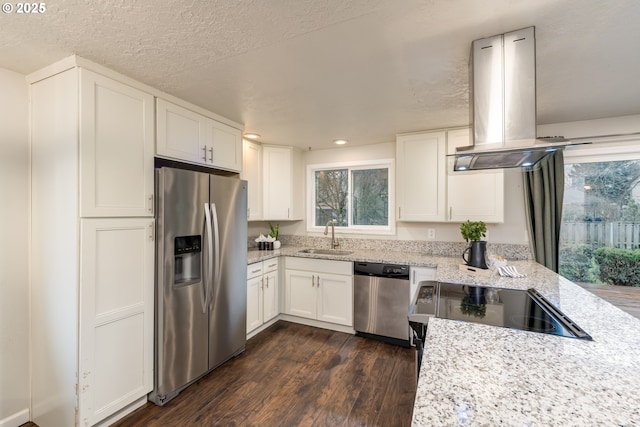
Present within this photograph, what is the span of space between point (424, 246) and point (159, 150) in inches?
111

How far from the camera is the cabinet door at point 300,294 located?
327 centimetres

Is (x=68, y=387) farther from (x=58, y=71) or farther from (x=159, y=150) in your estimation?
(x=58, y=71)

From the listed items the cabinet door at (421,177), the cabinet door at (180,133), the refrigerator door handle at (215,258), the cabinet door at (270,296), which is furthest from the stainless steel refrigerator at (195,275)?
the cabinet door at (421,177)

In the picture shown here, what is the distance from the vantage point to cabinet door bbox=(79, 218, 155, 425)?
165cm

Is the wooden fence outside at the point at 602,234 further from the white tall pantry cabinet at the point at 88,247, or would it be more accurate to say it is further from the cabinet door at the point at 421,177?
the white tall pantry cabinet at the point at 88,247

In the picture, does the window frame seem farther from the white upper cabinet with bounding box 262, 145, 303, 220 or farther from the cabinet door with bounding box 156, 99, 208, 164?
the cabinet door with bounding box 156, 99, 208, 164

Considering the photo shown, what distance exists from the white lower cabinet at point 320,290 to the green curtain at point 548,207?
72.8 inches

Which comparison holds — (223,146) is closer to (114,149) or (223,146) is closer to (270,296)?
(114,149)

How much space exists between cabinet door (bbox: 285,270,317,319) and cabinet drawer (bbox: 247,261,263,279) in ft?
1.50

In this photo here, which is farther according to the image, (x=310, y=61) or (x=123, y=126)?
(x=123, y=126)

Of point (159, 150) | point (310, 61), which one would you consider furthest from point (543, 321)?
point (159, 150)

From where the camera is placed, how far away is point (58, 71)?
5.49 ft

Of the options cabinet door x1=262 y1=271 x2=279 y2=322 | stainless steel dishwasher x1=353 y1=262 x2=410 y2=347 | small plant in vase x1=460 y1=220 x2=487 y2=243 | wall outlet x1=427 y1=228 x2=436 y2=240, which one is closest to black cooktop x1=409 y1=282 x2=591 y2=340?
small plant in vase x1=460 y1=220 x2=487 y2=243

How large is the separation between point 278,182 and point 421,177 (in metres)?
1.74
